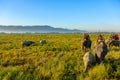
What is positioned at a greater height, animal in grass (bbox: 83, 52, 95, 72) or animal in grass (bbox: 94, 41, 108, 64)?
animal in grass (bbox: 94, 41, 108, 64)

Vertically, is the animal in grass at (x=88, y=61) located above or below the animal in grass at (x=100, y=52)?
below

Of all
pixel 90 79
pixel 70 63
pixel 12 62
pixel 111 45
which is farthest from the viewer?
pixel 111 45

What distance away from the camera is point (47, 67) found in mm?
18625

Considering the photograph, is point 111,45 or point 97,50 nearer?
point 97,50

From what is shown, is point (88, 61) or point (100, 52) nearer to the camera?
point (88, 61)

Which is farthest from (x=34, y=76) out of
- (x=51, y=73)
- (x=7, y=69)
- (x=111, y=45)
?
(x=111, y=45)

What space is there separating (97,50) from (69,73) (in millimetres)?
2907

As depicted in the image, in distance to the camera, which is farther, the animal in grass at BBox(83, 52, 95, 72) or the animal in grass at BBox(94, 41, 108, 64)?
the animal in grass at BBox(94, 41, 108, 64)

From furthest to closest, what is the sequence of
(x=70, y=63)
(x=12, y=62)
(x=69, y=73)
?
(x=12, y=62)
(x=70, y=63)
(x=69, y=73)

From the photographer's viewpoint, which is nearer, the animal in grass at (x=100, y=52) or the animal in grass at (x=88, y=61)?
the animal in grass at (x=88, y=61)

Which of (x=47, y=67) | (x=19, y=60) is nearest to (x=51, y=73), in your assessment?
(x=47, y=67)

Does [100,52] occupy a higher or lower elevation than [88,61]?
higher

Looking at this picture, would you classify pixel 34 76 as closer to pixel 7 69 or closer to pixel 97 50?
pixel 7 69

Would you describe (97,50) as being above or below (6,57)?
above
